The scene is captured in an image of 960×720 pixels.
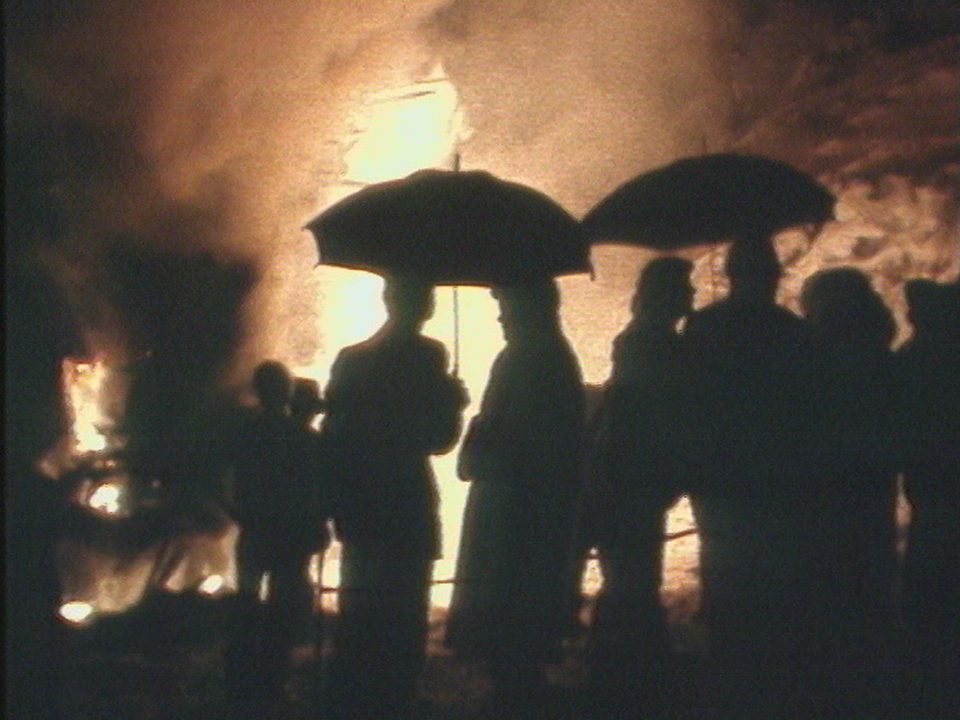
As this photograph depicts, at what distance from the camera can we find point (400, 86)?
413cm

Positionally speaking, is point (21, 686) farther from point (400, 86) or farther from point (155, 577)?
point (400, 86)

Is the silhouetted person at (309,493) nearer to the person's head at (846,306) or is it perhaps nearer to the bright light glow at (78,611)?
the bright light glow at (78,611)

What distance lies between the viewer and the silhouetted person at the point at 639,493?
393 cm

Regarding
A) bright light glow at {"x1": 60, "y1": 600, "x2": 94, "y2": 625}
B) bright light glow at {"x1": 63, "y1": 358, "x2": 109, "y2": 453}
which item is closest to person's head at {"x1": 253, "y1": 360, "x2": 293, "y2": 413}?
bright light glow at {"x1": 63, "y1": 358, "x2": 109, "y2": 453}

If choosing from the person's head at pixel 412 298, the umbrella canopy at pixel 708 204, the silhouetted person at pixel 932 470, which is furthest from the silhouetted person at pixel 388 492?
the silhouetted person at pixel 932 470

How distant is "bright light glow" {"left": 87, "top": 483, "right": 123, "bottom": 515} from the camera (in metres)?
3.96

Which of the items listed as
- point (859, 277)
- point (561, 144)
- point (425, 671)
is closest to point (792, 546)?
point (859, 277)

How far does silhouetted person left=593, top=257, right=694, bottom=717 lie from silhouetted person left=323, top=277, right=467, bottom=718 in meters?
0.56

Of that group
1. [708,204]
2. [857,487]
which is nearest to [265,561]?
[708,204]

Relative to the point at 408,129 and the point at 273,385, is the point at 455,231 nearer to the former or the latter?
the point at 408,129

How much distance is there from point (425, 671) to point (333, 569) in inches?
16.6

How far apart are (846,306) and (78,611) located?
105 inches

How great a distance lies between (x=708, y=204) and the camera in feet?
13.0

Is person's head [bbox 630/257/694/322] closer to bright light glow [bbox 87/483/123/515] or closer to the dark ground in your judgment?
the dark ground
